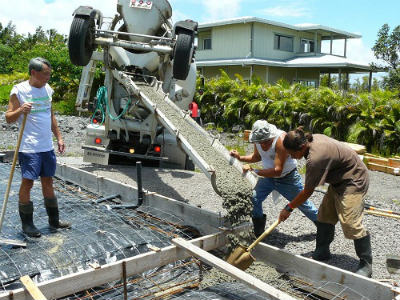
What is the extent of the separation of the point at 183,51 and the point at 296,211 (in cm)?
318

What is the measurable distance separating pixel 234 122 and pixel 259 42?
863cm

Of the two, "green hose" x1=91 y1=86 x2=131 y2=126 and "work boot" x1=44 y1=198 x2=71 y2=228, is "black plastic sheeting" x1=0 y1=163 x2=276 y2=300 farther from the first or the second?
"green hose" x1=91 y1=86 x2=131 y2=126

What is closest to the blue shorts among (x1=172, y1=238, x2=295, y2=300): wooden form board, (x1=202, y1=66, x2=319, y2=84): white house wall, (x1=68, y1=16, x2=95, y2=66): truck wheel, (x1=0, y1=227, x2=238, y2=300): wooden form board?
(x1=0, y1=227, x2=238, y2=300): wooden form board

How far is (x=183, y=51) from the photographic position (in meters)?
7.06

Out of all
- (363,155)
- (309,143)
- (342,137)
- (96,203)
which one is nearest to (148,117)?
(96,203)

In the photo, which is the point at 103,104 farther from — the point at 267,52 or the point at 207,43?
the point at 207,43

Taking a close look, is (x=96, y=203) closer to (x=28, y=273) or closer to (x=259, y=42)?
(x=28, y=273)

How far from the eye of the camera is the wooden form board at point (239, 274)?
9.52 feet

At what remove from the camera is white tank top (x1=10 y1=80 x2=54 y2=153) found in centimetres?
406

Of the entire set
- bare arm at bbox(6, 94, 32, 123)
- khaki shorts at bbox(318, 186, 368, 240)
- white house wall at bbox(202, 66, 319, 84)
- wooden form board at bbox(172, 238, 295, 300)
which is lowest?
wooden form board at bbox(172, 238, 295, 300)

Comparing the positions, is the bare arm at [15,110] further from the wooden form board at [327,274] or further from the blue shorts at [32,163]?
the wooden form board at [327,274]

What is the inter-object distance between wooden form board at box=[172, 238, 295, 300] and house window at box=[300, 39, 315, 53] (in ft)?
77.3

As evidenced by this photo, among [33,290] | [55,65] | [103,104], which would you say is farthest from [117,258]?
[55,65]

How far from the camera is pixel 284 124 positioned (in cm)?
1364
